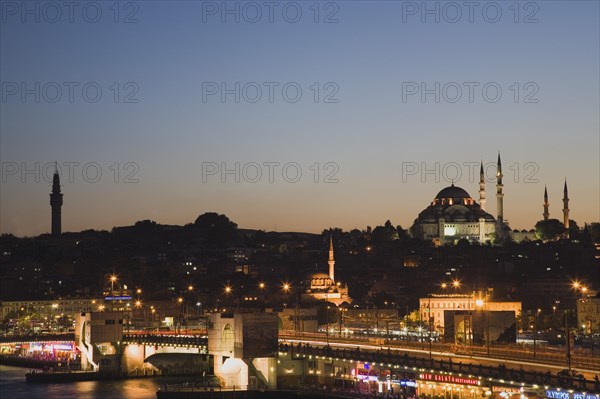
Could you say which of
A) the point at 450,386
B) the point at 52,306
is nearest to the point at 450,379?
the point at 450,386

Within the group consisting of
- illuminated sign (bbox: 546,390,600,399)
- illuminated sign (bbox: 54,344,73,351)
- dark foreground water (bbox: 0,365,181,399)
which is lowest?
dark foreground water (bbox: 0,365,181,399)

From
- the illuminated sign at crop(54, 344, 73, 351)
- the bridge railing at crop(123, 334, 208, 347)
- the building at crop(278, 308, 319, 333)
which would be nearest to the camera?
the bridge railing at crop(123, 334, 208, 347)

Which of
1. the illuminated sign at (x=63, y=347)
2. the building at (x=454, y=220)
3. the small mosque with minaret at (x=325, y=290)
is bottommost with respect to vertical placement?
the illuminated sign at (x=63, y=347)

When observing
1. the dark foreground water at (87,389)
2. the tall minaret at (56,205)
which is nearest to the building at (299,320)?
the dark foreground water at (87,389)

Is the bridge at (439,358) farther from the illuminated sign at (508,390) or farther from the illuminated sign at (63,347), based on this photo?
the illuminated sign at (63,347)

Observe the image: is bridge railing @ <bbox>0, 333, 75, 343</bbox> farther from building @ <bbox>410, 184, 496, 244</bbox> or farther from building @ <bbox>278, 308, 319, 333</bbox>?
building @ <bbox>410, 184, 496, 244</bbox>

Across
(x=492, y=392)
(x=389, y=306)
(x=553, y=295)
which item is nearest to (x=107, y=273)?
(x=389, y=306)

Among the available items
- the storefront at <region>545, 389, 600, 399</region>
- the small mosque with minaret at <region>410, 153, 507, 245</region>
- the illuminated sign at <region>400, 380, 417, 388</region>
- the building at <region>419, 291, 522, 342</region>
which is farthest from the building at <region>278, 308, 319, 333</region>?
the small mosque with minaret at <region>410, 153, 507, 245</region>
